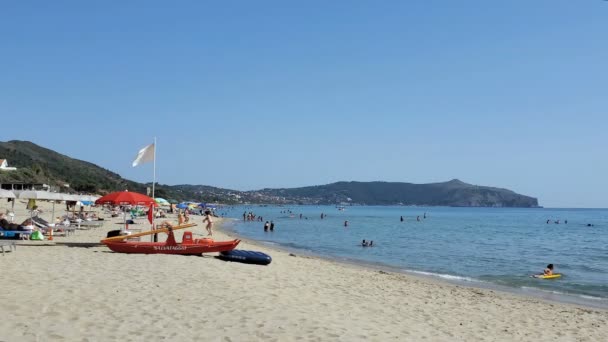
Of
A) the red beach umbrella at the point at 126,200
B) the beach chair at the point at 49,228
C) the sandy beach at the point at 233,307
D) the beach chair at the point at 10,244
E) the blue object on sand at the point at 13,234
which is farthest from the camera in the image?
the beach chair at the point at 49,228

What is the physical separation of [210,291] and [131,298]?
1738 mm

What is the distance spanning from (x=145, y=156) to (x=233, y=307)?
11770 millimetres

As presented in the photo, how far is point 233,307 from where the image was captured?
902 centimetres

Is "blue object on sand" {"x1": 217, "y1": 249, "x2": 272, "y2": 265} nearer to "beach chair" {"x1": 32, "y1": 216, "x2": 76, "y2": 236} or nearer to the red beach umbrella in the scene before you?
the red beach umbrella

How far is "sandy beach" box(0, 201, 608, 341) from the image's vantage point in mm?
7309

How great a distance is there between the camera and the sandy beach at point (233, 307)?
288 inches

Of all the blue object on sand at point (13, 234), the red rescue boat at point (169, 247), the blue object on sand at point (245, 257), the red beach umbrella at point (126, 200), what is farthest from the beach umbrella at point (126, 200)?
the blue object on sand at point (245, 257)

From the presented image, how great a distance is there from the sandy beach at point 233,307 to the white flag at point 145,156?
472 centimetres

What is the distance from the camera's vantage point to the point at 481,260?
28.1 m

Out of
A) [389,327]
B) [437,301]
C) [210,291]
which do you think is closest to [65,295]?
[210,291]

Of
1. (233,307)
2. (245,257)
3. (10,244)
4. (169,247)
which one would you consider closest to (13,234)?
(10,244)

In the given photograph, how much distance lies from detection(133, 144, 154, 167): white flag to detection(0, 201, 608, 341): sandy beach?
4.72 metres

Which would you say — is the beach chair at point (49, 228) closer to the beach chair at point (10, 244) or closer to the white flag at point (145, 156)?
the white flag at point (145, 156)

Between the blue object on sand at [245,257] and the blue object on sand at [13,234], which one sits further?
the blue object on sand at [13,234]
